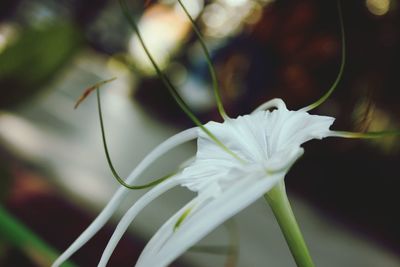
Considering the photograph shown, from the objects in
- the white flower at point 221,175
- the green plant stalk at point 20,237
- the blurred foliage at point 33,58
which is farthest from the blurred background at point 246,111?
the white flower at point 221,175

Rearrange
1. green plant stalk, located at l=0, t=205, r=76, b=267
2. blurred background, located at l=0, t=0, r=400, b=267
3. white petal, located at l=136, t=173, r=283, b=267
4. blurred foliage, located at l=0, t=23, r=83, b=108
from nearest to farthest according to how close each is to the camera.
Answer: white petal, located at l=136, t=173, r=283, b=267
green plant stalk, located at l=0, t=205, r=76, b=267
blurred foliage, located at l=0, t=23, r=83, b=108
blurred background, located at l=0, t=0, r=400, b=267

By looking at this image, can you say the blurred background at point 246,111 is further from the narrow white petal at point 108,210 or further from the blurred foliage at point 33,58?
the narrow white petal at point 108,210

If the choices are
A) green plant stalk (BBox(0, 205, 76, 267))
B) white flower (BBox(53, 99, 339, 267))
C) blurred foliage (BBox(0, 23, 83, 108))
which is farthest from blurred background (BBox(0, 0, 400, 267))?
white flower (BBox(53, 99, 339, 267))

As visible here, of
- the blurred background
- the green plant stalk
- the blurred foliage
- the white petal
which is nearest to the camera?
the white petal

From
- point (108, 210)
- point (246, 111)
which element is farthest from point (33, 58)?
point (246, 111)

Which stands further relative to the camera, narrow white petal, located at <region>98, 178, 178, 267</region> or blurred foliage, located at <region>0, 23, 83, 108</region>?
blurred foliage, located at <region>0, 23, 83, 108</region>

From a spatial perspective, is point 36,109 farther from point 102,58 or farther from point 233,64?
point 102,58

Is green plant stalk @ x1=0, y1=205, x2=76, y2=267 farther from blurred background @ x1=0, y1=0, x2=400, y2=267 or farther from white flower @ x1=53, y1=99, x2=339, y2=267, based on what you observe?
blurred background @ x1=0, y1=0, x2=400, y2=267

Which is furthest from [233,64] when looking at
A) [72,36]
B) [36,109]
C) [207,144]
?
[207,144]
